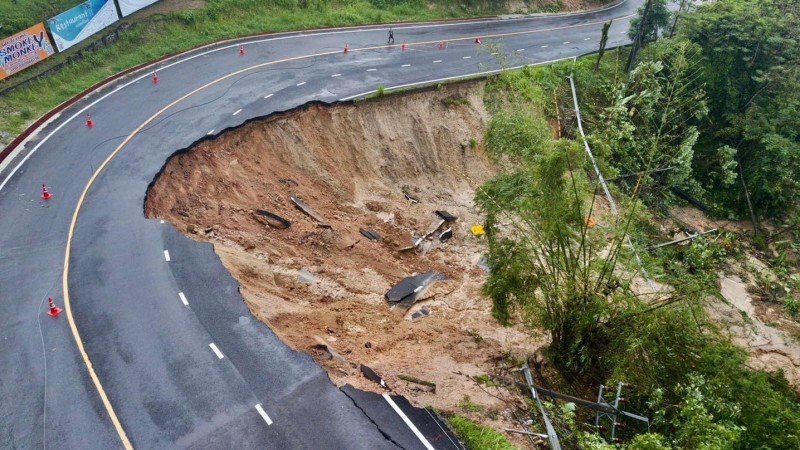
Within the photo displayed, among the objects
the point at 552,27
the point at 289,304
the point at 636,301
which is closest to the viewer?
the point at 636,301

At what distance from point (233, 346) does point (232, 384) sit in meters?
1.37

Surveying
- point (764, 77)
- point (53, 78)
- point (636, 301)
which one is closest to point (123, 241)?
point (53, 78)

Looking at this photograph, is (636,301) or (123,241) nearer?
(636,301)

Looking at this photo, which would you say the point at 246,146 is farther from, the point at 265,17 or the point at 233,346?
the point at 265,17

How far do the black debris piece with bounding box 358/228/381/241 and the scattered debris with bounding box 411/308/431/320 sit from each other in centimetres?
503

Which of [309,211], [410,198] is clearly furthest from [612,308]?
[410,198]

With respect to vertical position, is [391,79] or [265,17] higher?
[265,17]

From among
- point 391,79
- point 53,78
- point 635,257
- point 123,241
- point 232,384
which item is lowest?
point 232,384

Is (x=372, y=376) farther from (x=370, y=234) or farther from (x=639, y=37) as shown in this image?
(x=639, y=37)

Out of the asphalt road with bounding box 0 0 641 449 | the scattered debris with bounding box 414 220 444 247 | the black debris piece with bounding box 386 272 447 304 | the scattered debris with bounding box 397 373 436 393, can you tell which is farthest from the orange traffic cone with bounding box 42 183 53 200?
the scattered debris with bounding box 397 373 436 393

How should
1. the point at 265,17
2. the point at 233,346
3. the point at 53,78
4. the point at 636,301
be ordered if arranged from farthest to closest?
the point at 265,17, the point at 53,78, the point at 233,346, the point at 636,301

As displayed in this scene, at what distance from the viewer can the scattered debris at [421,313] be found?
A: 2133 centimetres

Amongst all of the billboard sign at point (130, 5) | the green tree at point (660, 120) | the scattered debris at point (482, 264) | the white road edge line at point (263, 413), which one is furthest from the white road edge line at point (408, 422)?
the billboard sign at point (130, 5)

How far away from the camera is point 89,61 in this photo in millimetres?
31094
